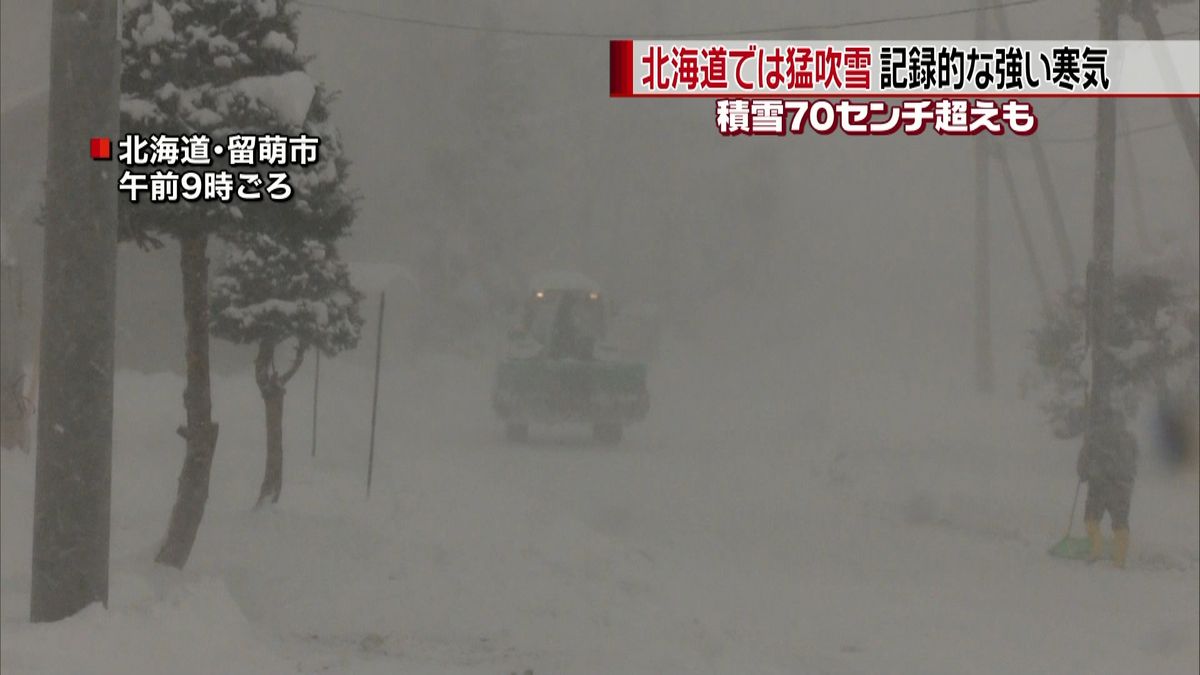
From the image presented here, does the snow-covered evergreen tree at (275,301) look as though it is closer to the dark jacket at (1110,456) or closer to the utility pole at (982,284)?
the dark jacket at (1110,456)

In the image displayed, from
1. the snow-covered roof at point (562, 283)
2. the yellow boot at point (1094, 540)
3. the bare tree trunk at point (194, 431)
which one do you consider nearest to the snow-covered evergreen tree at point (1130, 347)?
the yellow boot at point (1094, 540)

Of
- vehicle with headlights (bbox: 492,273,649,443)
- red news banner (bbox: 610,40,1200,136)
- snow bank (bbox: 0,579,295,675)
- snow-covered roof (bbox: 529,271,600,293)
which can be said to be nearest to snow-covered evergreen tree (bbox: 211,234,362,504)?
red news banner (bbox: 610,40,1200,136)

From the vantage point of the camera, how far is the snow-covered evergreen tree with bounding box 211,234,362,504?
13.5 meters

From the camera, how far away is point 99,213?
24.0 feet

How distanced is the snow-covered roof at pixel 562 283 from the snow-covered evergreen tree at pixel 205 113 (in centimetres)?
2092

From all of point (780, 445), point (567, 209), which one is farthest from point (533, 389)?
point (567, 209)

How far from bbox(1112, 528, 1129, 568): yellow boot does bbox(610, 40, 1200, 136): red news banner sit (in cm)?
561

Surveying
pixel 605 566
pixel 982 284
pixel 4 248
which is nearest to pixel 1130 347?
pixel 605 566

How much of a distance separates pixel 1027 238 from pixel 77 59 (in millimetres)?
33651

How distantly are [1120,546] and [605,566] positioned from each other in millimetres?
5695

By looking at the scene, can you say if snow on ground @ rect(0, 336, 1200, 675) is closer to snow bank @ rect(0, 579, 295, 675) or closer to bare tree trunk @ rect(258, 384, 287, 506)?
snow bank @ rect(0, 579, 295, 675)

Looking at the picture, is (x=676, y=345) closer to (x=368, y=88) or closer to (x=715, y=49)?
(x=368, y=88)

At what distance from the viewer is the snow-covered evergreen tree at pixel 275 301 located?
1352cm

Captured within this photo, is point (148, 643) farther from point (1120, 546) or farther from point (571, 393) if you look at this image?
point (571, 393)
